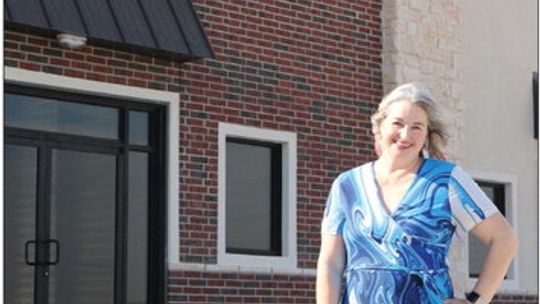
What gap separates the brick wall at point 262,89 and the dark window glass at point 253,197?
270mm

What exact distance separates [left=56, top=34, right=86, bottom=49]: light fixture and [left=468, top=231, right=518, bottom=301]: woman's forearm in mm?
7144

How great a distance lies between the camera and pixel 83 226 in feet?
41.0

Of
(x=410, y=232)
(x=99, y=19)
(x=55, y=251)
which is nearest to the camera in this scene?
(x=410, y=232)

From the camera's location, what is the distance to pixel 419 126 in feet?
16.4

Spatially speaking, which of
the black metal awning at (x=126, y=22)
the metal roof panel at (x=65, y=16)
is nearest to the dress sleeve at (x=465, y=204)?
the black metal awning at (x=126, y=22)

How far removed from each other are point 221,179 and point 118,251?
4.44ft

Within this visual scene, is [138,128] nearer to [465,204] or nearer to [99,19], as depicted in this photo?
[99,19]

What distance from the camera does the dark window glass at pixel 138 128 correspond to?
1295 centimetres

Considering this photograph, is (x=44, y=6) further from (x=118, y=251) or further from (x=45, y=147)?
(x=118, y=251)

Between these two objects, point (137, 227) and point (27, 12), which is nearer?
point (27, 12)

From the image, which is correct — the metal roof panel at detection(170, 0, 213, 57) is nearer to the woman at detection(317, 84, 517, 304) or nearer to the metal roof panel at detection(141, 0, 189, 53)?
the metal roof panel at detection(141, 0, 189, 53)

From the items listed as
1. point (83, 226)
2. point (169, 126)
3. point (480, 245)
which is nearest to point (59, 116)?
point (83, 226)

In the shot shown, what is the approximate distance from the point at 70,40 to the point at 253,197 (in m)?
3.31

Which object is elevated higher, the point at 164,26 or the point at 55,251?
the point at 164,26
